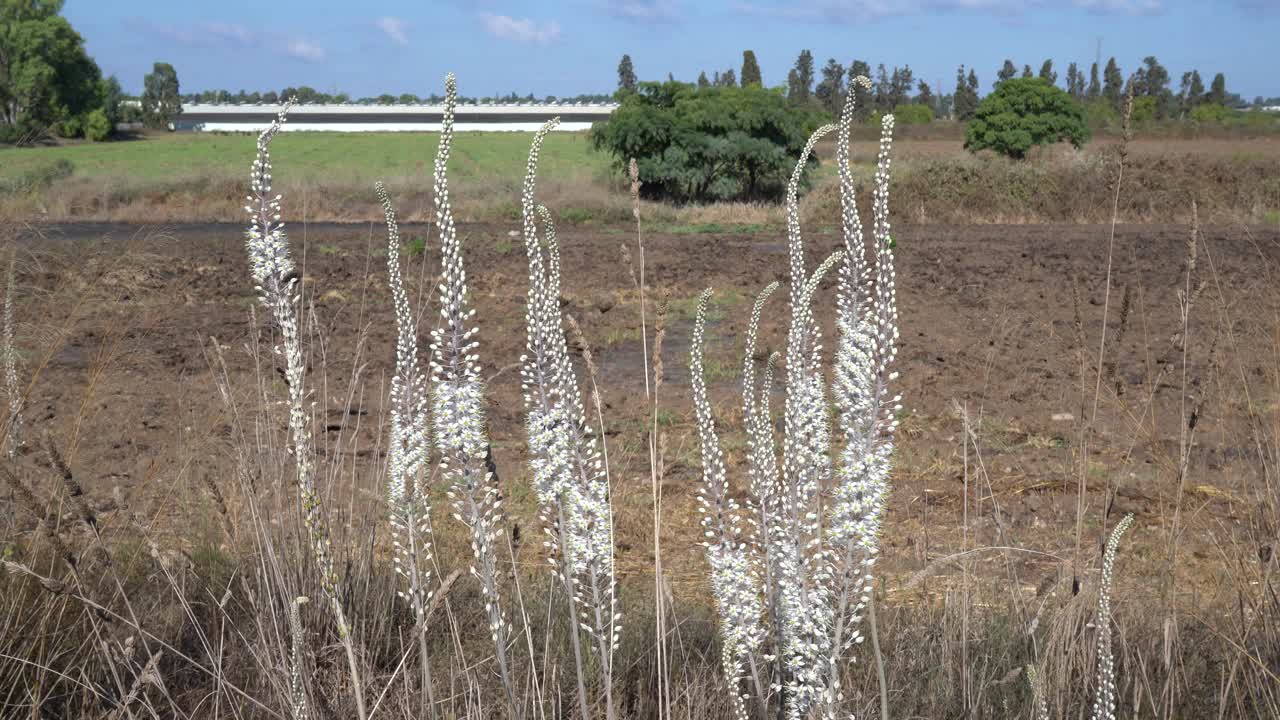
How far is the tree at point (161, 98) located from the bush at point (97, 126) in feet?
42.0

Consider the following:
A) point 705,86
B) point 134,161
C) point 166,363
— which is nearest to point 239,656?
point 166,363

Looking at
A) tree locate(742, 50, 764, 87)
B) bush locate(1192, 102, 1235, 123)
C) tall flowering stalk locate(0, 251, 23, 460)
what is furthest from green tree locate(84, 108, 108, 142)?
tall flowering stalk locate(0, 251, 23, 460)

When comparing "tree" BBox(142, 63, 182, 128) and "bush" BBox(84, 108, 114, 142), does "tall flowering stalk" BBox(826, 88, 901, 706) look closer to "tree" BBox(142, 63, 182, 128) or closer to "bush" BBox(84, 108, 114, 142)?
"bush" BBox(84, 108, 114, 142)

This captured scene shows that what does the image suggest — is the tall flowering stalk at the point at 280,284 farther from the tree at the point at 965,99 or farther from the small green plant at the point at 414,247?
the tree at the point at 965,99

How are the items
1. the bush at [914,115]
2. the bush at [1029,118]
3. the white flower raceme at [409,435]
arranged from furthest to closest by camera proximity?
the bush at [914,115], the bush at [1029,118], the white flower raceme at [409,435]

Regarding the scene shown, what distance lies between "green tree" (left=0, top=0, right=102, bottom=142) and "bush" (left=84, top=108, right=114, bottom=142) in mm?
799

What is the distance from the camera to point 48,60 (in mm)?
90562

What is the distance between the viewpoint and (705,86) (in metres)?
38.2

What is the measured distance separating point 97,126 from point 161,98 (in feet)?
84.2

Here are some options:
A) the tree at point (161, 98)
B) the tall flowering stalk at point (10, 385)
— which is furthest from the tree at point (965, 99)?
the tall flowering stalk at point (10, 385)

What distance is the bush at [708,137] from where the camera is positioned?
36125mm

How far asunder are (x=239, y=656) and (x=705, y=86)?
35.9m

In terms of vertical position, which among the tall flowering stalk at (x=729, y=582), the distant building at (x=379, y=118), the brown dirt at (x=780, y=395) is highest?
the distant building at (x=379, y=118)

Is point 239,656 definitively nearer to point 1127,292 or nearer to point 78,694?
point 78,694
